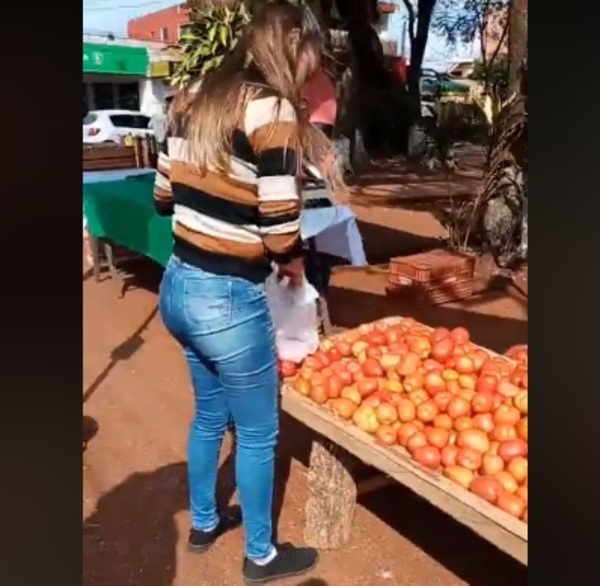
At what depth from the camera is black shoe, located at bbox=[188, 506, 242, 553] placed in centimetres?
252

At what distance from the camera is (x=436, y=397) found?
7.47 feet

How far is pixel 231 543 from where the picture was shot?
2.56 m

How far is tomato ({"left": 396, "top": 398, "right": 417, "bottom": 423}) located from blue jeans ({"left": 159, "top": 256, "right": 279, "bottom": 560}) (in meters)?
0.31

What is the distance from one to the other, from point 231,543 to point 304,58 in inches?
55.7

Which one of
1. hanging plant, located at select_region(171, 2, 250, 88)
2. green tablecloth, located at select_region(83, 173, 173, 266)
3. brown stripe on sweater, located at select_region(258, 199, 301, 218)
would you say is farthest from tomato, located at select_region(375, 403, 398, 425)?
green tablecloth, located at select_region(83, 173, 173, 266)

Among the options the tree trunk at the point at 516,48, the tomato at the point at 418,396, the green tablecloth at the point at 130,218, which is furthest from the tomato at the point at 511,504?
the tree trunk at the point at 516,48

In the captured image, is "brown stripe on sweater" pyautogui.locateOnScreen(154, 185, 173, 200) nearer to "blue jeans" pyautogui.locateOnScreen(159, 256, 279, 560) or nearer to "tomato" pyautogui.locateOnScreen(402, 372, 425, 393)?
"blue jeans" pyautogui.locateOnScreen(159, 256, 279, 560)

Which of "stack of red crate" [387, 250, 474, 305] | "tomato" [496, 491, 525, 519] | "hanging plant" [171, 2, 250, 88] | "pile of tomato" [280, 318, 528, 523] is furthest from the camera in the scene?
"stack of red crate" [387, 250, 474, 305]

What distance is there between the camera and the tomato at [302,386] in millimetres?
2354

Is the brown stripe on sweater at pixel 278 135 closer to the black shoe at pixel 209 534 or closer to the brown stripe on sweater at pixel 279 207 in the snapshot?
the brown stripe on sweater at pixel 279 207

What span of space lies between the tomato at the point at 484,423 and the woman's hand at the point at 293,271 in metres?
0.59
